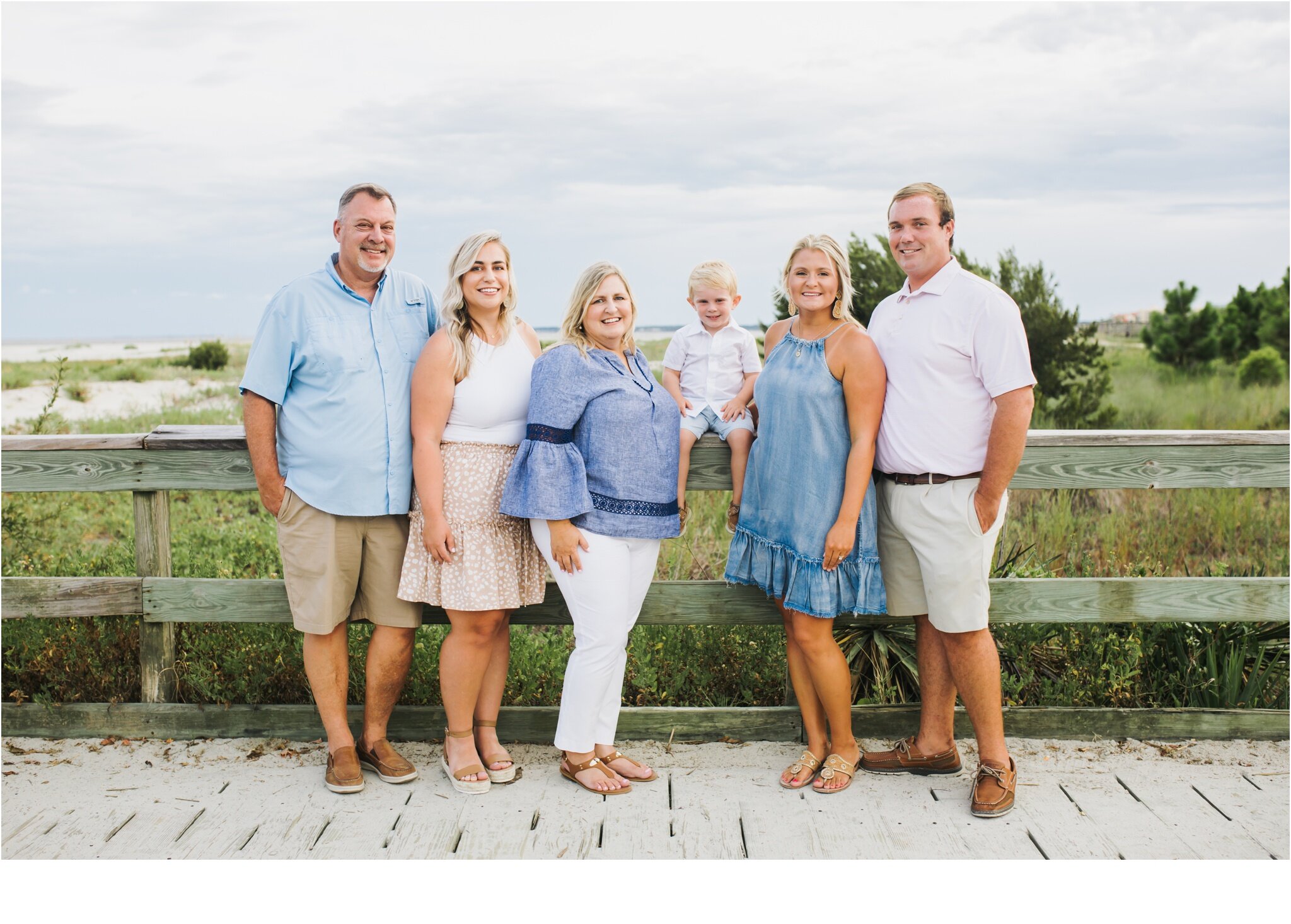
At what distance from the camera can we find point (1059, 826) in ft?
11.4

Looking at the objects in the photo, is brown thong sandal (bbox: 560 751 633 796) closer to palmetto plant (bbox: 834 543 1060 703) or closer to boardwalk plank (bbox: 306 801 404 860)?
boardwalk plank (bbox: 306 801 404 860)

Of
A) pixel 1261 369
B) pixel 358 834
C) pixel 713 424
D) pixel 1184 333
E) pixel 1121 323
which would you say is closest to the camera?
pixel 358 834

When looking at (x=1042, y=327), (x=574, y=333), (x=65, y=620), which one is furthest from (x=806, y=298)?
(x=1042, y=327)

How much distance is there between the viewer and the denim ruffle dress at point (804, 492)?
11.4 ft

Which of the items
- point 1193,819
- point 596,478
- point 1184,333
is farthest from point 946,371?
point 1184,333

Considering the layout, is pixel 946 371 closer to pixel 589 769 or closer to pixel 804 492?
pixel 804 492

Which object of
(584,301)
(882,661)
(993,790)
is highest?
(584,301)

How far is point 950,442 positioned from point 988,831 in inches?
52.9

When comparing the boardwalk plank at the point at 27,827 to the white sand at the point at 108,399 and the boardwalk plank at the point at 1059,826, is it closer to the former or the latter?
the boardwalk plank at the point at 1059,826

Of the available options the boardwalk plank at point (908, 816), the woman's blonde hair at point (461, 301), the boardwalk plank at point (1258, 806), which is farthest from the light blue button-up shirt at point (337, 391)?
the boardwalk plank at point (1258, 806)

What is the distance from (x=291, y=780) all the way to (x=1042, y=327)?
29.9ft

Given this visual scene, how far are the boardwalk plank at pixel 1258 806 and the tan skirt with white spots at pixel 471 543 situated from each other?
266 centimetres

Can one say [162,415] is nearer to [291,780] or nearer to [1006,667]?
[291,780]

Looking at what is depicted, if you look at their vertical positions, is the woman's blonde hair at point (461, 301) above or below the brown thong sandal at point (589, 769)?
above
